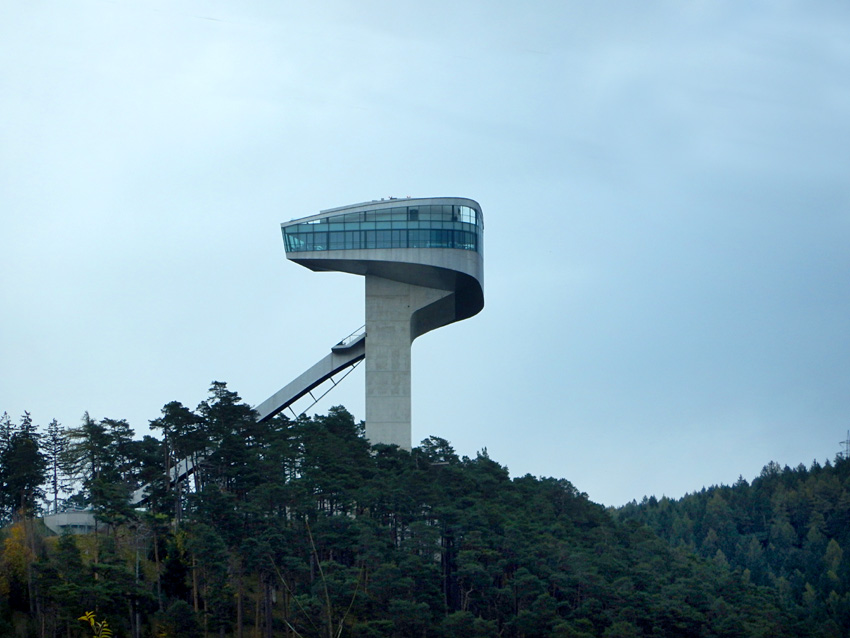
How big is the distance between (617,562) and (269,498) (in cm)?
1603

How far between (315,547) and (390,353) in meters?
22.7

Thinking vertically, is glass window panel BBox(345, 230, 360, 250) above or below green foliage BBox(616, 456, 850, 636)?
above

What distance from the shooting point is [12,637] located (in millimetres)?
37906

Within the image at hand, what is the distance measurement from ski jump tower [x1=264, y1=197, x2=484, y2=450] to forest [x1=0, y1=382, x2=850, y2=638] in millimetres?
2851

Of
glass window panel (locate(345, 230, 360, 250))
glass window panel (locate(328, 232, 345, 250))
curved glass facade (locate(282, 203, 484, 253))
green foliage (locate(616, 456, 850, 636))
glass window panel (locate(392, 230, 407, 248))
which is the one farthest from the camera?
green foliage (locate(616, 456, 850, 636))

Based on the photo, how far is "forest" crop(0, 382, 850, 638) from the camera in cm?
4000

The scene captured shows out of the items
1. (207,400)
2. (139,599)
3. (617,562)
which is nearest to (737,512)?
(617,562)

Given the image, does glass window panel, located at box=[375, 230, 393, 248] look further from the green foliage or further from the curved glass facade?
the green foliage

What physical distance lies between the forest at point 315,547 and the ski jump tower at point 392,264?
2851mm

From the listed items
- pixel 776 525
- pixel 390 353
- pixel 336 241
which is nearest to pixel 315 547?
pixel 390 353

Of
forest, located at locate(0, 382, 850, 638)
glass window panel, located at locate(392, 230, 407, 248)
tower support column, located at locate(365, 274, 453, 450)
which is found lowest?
forest, located at locate(0, 382, 850, 638)

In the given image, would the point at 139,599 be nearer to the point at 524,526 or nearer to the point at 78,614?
the point at 78,614

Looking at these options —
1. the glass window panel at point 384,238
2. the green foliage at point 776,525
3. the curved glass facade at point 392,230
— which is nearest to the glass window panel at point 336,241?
the curved glass facade at point 392,230

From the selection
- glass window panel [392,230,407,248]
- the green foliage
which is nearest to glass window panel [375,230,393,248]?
glass window panel [392,230,407,248]
